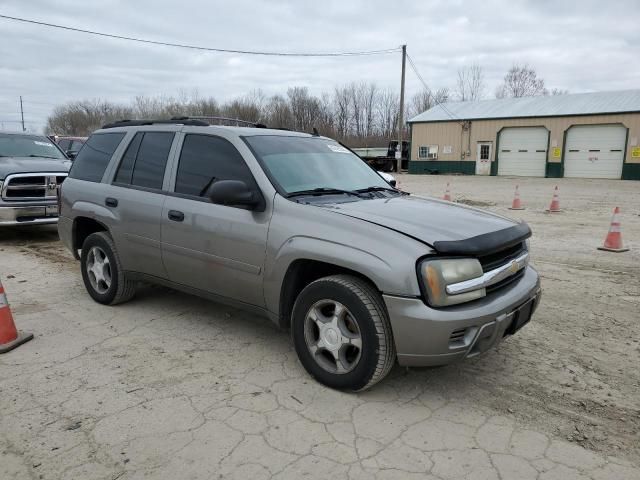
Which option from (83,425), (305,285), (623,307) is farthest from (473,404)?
(623,307)

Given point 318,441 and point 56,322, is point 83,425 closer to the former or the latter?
point 318,441

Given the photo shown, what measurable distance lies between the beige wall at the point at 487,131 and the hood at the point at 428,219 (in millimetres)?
29483

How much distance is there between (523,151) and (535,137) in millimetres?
1110

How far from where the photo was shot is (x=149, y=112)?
61438 mm

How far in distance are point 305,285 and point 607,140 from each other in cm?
3087

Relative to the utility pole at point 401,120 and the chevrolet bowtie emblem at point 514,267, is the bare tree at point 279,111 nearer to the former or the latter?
the utility pole at point 401,120

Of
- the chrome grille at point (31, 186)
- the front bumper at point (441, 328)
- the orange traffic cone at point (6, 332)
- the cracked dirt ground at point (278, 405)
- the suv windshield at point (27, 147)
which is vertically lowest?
the cracked dirt ground at point (278, 405)

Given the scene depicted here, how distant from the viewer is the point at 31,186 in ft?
27.5

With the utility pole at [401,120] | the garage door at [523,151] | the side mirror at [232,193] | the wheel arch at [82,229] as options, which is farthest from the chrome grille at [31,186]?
the garage door at [523,151]

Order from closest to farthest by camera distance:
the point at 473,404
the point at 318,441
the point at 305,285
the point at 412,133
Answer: the point at 318,441 → the point at 473,404 → the point at 305,285 → the point at 412,133

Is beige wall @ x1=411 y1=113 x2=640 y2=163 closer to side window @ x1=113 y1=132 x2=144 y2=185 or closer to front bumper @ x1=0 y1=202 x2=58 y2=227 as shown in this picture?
front bumper @ x1=0 y1=202 x2=58 y2=227

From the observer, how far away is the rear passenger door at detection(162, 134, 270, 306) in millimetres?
3627

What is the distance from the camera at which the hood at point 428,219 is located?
10.1 feet

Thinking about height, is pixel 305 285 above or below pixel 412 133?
below
